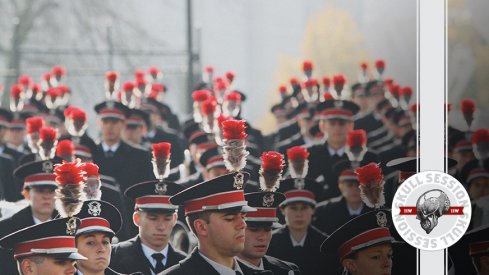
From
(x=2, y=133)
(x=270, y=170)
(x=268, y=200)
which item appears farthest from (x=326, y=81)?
(x=2, y=133)

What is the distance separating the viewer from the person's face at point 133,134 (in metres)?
3.27

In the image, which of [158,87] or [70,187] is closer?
[70,187]

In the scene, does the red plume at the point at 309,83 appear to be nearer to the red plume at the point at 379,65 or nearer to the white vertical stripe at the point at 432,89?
the red plume at the point at 379,65

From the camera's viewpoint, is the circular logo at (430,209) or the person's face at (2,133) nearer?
the person's face at (2,133)

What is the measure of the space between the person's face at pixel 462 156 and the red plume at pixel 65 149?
1.42m

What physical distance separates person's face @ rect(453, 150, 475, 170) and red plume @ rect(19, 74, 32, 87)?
5.23 ft

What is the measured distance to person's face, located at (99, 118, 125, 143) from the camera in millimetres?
3227

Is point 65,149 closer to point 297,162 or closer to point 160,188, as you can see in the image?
point 160,188

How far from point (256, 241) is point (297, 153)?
36cm

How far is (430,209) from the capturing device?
3305 millimetres

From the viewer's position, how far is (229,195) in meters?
3.20

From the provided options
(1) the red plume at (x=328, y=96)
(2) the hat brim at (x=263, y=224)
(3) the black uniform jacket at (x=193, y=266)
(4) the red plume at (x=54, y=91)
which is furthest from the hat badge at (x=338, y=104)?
(4) the red plume at (x=54, y=91)

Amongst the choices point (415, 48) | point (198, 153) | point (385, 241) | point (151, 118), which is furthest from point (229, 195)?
point (415, 48)

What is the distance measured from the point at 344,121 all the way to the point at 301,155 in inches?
8.3
